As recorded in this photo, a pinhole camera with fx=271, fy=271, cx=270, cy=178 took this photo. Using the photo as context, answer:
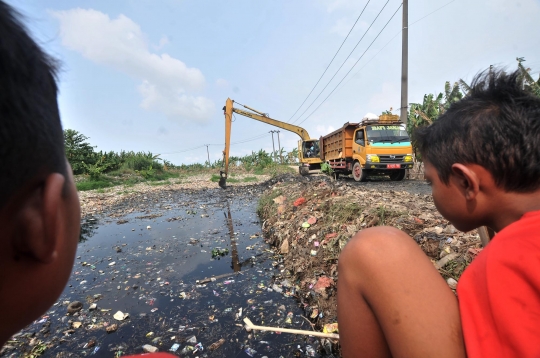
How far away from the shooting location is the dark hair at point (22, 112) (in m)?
0.44

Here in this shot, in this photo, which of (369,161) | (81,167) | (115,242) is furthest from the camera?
(81,167)

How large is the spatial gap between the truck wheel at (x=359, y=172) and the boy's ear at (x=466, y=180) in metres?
9.22

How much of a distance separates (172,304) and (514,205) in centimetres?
274

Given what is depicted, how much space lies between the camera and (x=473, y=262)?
793 millimetres

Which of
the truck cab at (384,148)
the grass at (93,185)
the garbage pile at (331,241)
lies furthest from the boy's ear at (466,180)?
the grass at (93,185)

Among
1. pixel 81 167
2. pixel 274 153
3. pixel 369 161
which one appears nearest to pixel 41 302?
pixel 369 161

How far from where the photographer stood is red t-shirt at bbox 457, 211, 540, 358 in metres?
0.62

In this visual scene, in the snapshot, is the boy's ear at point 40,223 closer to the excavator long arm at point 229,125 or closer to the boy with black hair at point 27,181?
the boy with black hair at point 27,181

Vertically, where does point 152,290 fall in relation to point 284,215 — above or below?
below

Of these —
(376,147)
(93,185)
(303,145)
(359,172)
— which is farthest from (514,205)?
(93,185)

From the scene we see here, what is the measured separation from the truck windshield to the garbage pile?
513 centimetres

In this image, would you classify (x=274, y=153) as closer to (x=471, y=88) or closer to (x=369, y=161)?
(x=369, y=161)

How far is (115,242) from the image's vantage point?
4965 millimetres

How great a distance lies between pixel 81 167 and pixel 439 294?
74.5 ft
